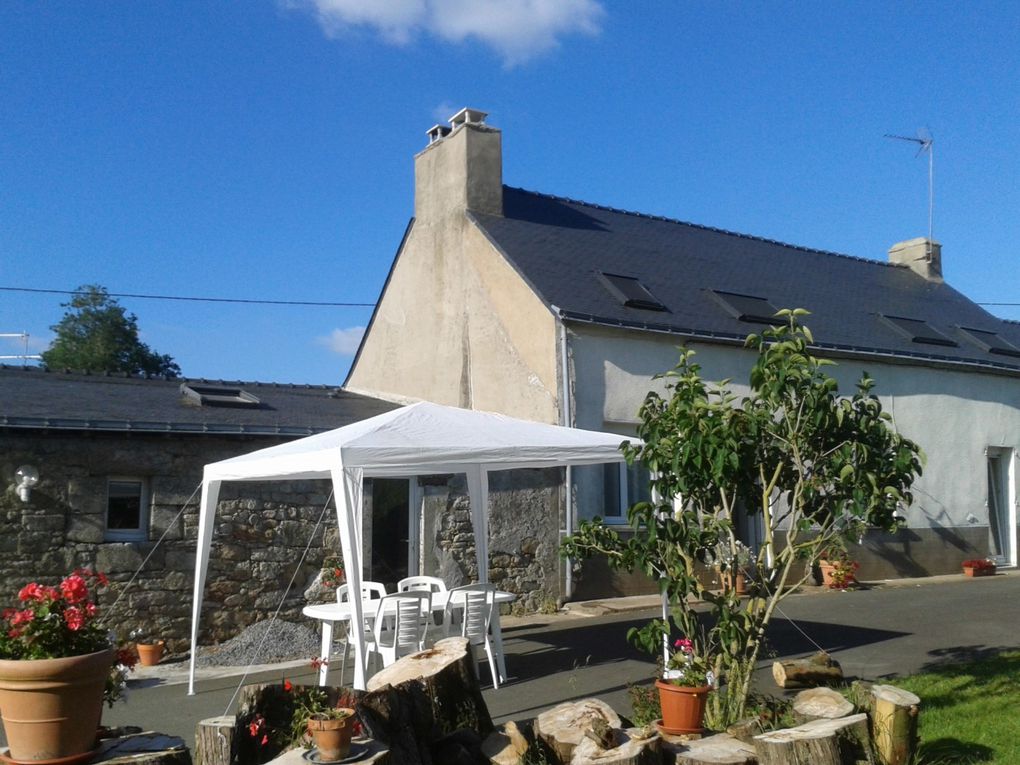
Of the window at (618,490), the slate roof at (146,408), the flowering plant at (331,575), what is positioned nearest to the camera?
the slate roof at (146,408)

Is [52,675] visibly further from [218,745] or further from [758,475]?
[758,475]

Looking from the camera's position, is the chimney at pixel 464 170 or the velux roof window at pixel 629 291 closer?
the velux roof window at pixel 629 291

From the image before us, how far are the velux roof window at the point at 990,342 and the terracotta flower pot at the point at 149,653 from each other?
14.7 m

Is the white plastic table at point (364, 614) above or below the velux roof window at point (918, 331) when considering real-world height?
below

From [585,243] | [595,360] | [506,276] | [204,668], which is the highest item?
[585,243]

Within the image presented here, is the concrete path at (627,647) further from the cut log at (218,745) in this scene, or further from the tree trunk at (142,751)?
the tree trunk at (142,751)

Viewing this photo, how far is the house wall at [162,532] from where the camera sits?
377 inches

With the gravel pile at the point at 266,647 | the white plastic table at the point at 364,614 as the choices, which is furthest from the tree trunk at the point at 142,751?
the gravel pile at the point at 266,647

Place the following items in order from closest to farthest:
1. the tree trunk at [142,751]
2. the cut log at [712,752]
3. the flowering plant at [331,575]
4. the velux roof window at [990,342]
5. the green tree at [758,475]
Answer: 1. the tree trunk at [142,751]
2. the cut log at [712,752]
3. the green tree at [758,475]
4. the flowering plant at [331,575]
5. the velux roof window at [990,342]

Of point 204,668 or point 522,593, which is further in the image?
point 522,593

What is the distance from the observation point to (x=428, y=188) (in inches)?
618

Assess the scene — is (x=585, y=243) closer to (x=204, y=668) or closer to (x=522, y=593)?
(x=522, y=593)

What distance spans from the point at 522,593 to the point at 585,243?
600 cm

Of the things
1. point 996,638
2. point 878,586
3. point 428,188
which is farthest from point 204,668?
point 878,586
